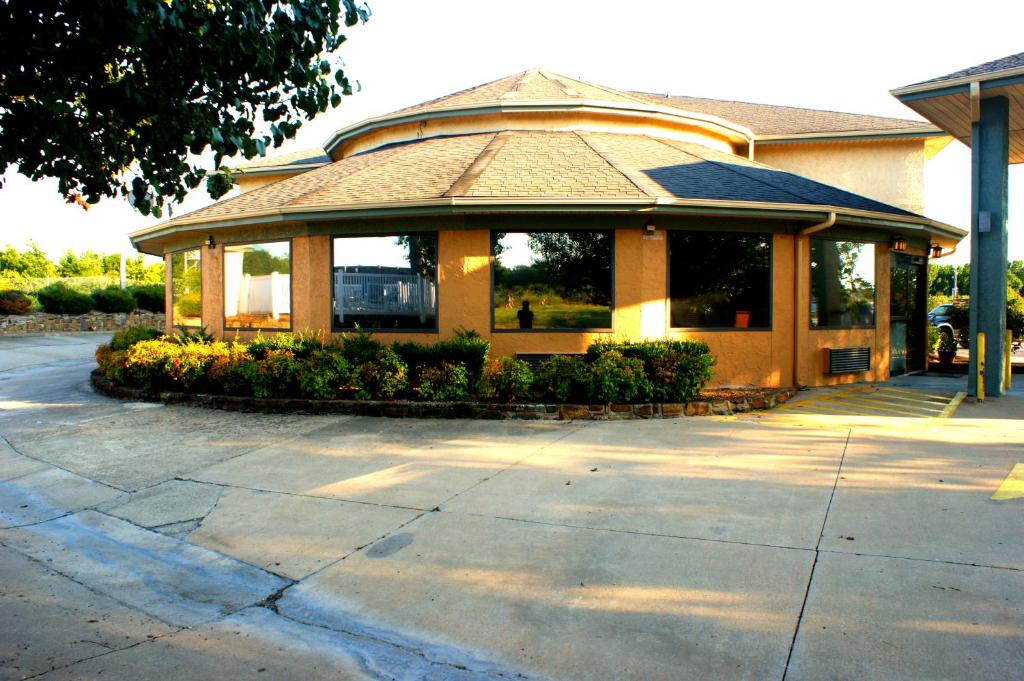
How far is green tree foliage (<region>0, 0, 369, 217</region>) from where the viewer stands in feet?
15.2

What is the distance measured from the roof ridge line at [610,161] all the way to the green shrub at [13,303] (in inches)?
919

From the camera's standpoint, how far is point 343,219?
1196 cm

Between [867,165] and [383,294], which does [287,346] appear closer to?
[383,294]

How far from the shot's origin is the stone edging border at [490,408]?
31.5ft

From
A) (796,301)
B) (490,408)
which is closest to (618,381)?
(490,408)

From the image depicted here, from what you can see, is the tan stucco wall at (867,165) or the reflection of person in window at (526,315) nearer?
the reflection of person in window at (526,315)

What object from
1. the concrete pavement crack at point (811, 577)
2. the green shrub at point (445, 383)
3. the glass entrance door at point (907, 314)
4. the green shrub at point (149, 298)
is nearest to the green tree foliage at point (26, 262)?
the green shrub at point (149, 298)

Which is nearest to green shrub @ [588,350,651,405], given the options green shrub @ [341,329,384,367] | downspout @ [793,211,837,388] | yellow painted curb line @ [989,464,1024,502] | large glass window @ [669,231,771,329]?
large glass window @ [669,231,771,329]

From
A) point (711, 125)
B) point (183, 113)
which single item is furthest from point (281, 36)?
point (711, 125)

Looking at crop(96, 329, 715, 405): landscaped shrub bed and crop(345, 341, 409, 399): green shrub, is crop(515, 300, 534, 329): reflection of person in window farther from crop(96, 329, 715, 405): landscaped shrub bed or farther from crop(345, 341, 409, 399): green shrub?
crop(345, 341, 409, 399): green shrub

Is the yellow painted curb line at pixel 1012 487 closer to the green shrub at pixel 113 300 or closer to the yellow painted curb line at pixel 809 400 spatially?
the yellow painted curb line at pixel 809 400

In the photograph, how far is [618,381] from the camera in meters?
9.66

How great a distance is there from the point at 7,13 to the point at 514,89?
40.4 ft

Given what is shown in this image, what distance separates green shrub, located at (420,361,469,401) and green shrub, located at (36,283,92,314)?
80.6ft
